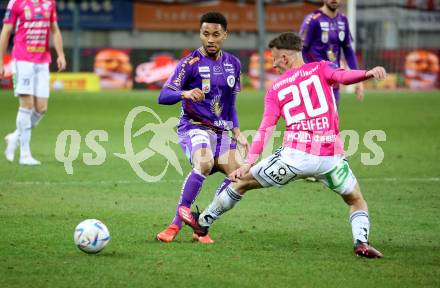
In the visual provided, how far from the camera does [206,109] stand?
8.20m

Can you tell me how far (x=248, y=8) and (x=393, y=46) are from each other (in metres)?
7.84

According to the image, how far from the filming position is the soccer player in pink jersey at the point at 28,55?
13.0 metres

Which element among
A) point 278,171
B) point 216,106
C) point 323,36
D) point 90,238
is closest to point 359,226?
point 278,171

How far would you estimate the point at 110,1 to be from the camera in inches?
1674

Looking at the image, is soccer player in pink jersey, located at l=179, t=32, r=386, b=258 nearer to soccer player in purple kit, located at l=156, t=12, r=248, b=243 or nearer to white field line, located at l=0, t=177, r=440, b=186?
soccer player in purple kit, located at l=156, t=12, r=248, b=243

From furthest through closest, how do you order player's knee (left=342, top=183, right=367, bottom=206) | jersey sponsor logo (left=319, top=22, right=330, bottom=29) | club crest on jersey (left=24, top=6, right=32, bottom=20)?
club crest on jersey (left=24, top=6, right=32, bottom=20) < jersey sponsor logo (left=319, top=22, right=330, bottom=29) < player's knee (left=342, top=183, right=367, bottom=206)

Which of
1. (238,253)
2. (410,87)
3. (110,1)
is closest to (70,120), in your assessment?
(238,253)

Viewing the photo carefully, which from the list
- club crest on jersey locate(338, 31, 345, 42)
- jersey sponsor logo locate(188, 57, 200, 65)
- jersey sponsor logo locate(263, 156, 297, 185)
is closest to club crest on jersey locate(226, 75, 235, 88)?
jersey sponsor logo locate(188, 57, 200, 65)

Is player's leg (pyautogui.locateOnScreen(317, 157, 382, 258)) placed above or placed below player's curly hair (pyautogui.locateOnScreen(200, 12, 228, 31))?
below

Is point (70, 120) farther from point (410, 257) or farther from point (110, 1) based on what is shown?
point (110, 1)

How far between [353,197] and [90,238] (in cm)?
205

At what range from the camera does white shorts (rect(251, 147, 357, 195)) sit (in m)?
7.21

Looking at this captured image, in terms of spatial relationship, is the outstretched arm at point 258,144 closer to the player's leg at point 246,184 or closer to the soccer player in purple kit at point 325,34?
the player's leg at point 246,184

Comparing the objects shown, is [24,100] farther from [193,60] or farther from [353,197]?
[353,197]
